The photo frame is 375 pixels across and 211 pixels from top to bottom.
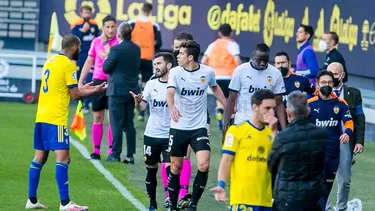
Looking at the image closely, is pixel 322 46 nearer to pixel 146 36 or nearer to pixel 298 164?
pixel 146 36

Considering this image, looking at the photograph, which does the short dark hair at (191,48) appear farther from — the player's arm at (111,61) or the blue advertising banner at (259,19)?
the blue advertising banner at (259,19)

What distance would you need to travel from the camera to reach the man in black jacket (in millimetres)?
9664

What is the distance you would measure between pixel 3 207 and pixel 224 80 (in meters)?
9.54

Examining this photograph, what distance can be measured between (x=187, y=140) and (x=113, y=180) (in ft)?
10.5

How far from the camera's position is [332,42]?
17531mm

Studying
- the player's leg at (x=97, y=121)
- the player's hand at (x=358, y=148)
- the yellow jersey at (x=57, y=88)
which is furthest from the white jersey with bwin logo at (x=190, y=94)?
the player's leg at (x=97, y=121)

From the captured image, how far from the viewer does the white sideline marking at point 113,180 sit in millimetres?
14089

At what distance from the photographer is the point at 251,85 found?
527 inches

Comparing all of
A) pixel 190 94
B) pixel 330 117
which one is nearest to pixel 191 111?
pixel 190 94

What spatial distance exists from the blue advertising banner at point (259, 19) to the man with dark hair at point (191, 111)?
30.2ft

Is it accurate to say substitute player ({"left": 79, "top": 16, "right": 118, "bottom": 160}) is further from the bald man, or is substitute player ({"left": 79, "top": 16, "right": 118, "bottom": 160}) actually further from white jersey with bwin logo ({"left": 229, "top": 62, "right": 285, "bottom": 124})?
the bald man

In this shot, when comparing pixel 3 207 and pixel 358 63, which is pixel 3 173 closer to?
pixel 3 207

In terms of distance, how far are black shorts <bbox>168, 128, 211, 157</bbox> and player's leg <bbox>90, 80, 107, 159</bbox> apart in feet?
17.4

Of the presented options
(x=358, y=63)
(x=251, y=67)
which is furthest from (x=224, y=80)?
(x=251, y=67)
